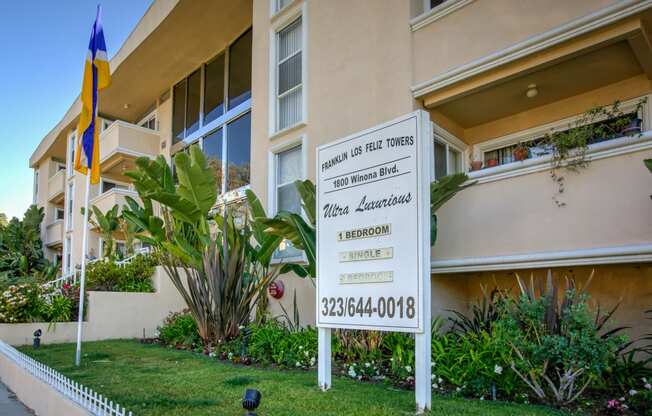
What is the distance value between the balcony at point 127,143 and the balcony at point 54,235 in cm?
928

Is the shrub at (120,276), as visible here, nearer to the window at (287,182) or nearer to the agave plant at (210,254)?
the agave plant at (210,254)

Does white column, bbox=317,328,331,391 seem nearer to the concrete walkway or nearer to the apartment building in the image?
the apartment building

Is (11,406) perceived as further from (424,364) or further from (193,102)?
(193,102)

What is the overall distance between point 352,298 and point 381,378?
6.07 ft

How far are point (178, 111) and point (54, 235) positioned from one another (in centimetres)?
1524

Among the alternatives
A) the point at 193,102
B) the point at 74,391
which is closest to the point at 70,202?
the point at 193,102

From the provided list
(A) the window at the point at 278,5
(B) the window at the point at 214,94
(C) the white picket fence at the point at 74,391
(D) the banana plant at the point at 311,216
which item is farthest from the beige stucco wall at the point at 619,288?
(B) the window at the point at 214,94

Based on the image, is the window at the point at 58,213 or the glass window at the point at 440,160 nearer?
the glass window at the point at 440,160

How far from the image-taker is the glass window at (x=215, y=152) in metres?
16.6

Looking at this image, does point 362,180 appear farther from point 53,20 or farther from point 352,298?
point 53,20

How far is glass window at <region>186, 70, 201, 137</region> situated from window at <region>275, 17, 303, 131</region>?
6781 millimetres

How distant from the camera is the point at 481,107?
9500mm

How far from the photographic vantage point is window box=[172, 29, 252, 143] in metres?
16.4

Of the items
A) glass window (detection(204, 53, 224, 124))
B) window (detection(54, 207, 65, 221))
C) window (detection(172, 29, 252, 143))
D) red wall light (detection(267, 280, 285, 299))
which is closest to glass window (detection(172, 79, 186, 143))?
window (detection(172, 29, 252, 143))
